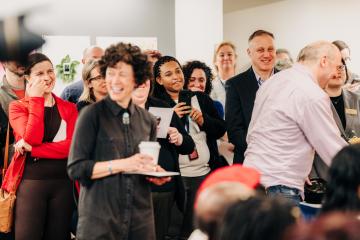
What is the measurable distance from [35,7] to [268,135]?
10.1 feet

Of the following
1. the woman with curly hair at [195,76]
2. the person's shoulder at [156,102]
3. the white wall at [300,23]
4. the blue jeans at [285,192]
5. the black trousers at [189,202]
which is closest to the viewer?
the blue jeans at [285,192]

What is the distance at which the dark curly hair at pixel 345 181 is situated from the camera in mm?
1792

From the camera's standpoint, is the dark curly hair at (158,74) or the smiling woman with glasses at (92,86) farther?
the dark curly hair at (158,74)

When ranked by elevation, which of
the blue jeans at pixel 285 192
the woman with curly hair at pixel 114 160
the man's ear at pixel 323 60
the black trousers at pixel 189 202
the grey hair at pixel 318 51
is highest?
the grey hair at pixel 318 51

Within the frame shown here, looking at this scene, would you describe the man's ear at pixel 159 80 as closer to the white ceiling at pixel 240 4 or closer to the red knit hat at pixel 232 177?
the red knit hat at pixel 232 177

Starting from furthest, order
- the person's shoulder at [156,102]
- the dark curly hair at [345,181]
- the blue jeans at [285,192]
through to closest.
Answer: the person's shoulder at [156,102] < the blue jeans at [285,192] < the dark curly hair at [345,181]

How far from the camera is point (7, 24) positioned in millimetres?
4422

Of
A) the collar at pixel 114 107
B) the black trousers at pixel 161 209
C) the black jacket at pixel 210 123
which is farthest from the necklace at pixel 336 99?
the collar at pixel 114 107

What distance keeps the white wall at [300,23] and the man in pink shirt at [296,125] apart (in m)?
4.06

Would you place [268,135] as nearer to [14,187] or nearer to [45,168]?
[45,168]

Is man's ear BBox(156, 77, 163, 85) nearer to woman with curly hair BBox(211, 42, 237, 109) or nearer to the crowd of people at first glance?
the crowd of people

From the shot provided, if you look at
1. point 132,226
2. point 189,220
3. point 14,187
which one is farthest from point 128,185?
point 189,220

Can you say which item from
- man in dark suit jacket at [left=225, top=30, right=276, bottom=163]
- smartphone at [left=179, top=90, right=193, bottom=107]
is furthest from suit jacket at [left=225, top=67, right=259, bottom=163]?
smartphone at [left=179, top=90, right=193, bottom=107]

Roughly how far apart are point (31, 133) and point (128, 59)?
3.15ft
